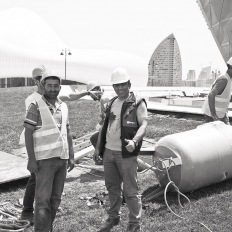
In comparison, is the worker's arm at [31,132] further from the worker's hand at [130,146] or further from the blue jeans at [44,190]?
the worker's hand at [130,146]

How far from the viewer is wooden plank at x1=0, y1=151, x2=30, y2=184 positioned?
663cm

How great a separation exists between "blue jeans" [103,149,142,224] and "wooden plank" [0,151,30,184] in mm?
2241

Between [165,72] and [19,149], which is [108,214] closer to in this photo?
[19,149]

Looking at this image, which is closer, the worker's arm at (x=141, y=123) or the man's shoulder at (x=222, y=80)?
the worker's arm at (x=141, y=123)

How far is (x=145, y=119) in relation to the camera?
4.73 metres

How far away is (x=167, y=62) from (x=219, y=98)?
500 feet

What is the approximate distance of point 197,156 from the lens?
231 inches

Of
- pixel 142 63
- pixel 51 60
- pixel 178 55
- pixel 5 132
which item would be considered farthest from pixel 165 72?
pixel 5 132

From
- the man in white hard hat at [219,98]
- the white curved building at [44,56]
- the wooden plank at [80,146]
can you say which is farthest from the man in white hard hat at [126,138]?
the white curved building at [44,56]

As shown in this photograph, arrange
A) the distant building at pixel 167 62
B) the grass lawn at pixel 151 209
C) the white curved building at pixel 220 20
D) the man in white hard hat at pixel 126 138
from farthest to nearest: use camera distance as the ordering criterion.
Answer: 1. the distant building at pixel 167 62
2. the white curved building at pixel 220 20
3. the grass lawn at pixel 151 209
4. the man in white hard hat at pixel 126 138

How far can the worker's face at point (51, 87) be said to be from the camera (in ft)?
14.3

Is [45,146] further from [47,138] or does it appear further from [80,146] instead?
[80,146]

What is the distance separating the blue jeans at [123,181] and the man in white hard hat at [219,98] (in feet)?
8.42

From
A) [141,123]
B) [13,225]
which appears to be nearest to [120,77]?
[141,123]
